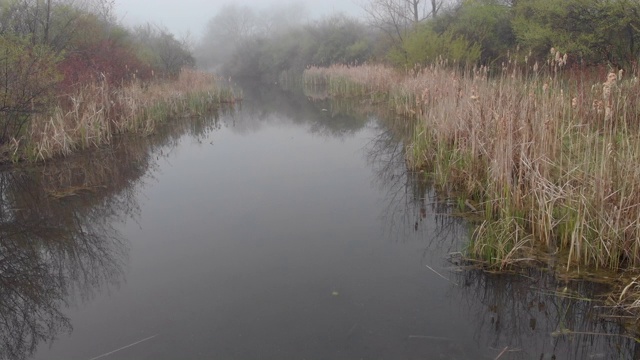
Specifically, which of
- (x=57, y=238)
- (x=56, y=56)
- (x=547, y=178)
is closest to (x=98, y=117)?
(x=56, y=56)

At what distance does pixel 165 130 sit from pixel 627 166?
31.3ft

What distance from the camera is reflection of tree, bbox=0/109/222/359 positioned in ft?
9.80

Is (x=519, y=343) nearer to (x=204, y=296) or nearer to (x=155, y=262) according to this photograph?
(x=204, y=296)

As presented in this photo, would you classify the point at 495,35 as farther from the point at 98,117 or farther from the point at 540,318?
the point at 540,318

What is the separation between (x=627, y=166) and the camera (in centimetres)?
302

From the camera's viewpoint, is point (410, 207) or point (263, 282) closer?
point (263, 282)

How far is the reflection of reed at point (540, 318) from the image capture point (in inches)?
92.9

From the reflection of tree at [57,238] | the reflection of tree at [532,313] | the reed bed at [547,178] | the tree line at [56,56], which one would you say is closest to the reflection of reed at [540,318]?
the reflection of tree at [532,313]

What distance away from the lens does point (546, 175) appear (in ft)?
11.8

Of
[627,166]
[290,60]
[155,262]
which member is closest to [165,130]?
[155,262]

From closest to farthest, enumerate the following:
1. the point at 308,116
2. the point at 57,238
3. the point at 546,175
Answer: the point at 546,175, the point at 57,238, the point at 308,116

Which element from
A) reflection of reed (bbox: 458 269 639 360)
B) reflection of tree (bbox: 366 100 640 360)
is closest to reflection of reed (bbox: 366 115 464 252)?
reflection of tree (bbox: 366 100 640 360)

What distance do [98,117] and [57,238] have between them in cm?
446

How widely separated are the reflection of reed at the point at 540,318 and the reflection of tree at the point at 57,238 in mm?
2621
